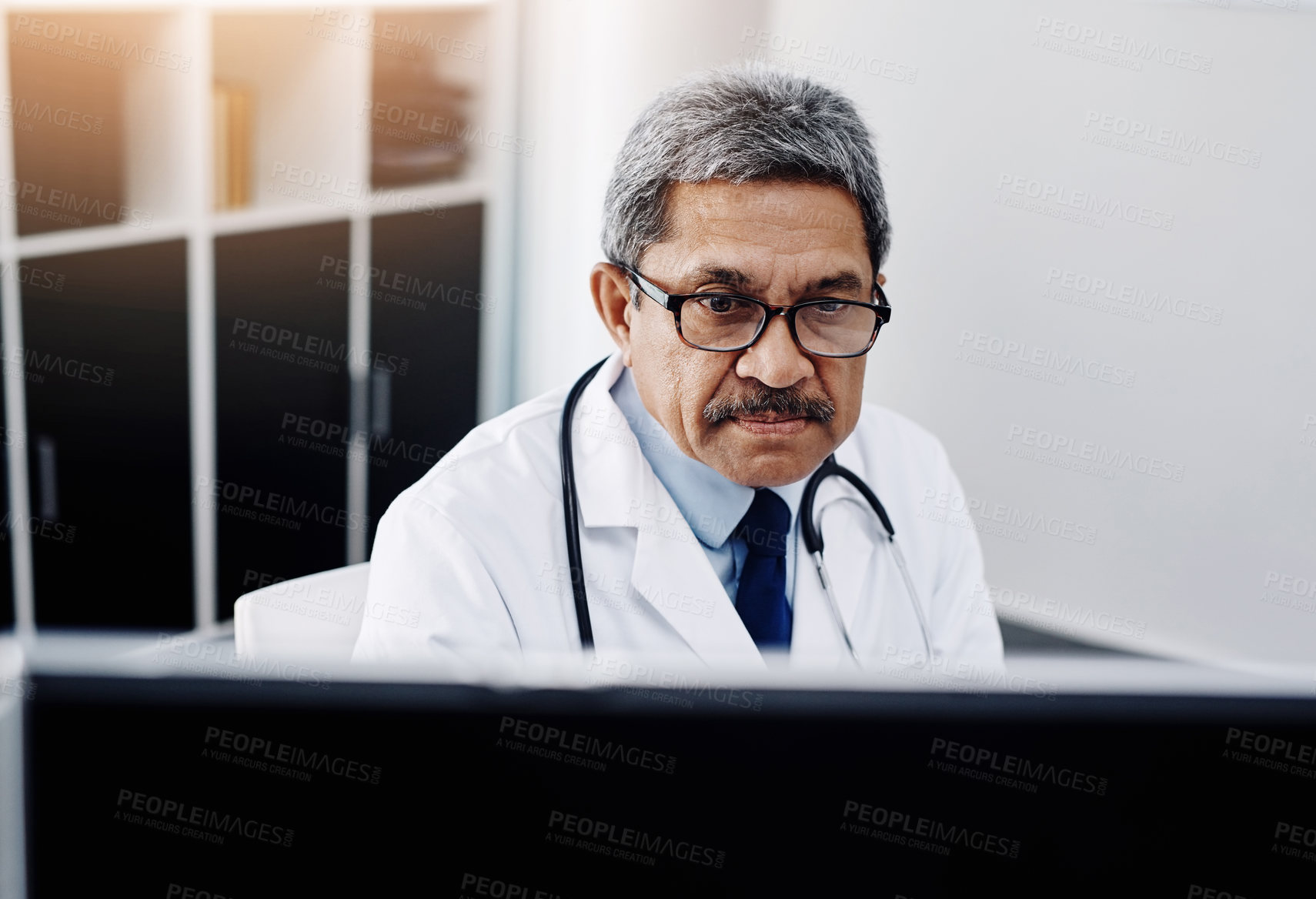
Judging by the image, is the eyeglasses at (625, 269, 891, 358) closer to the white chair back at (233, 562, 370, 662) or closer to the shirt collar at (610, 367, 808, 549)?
the shirt collar at (610, 367, 808, 549)

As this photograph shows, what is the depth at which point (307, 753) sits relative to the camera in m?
0.45

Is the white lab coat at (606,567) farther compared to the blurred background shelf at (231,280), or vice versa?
the blurred background shelf at (231,280)

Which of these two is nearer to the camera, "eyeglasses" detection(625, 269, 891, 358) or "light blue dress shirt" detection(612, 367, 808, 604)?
"eyeglasses" detection(625, 269, 891, 358)

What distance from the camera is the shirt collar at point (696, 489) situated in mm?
1320

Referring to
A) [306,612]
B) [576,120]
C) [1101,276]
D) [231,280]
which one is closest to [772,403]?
[306,612]

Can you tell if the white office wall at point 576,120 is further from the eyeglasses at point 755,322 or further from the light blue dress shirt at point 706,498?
the eyeglasses at point 755,322

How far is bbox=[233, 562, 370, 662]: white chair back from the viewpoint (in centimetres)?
121

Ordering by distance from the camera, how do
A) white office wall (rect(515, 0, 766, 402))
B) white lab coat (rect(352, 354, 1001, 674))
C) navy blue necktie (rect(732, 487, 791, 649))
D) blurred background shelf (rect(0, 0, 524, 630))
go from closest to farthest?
white lab coat (rect(352, 354, 1001, 674))
navy blue necktie (rect(732, 487, 791, 649))
blurred background shelf (rect(0, 0, 524, 630))
white office wall (rect(515, 0, 766, 402))

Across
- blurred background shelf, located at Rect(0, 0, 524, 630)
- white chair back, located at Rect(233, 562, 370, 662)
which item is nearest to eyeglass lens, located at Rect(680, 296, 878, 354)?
white chair back, located at Rect(233, 562, 370, 662)

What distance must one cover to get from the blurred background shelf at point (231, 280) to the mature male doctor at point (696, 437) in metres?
1.26

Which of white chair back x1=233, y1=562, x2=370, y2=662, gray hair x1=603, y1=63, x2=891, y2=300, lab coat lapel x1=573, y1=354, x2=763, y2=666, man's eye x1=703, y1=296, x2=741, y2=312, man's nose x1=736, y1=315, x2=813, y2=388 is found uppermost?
gray hair x1=603, y1=63, x2=891, y2=300

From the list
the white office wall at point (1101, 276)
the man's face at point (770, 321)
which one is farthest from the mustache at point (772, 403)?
the white office wall at point (1101, 276)

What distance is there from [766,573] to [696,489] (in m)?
0.12

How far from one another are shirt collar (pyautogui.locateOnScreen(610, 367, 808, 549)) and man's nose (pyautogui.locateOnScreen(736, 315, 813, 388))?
0.49ft
